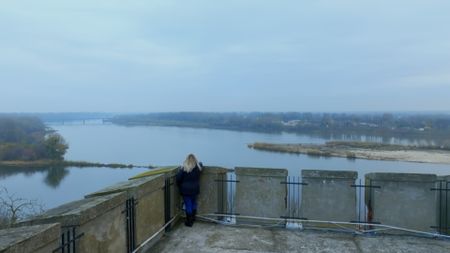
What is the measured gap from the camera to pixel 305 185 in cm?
584

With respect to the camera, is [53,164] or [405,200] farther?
[53,164]

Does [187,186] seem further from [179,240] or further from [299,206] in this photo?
[299,206]

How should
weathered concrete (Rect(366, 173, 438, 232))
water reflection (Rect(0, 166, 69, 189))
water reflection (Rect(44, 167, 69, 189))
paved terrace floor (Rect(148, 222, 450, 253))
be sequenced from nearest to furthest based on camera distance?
paved terrace floor (Rect(148, 222, 450, 253)) < weathered concrete (Rect(366, 173, 438, 232)) < water reflection (Rect(44, 167, 69, 189)) < water reflection (Rect(0, 166, 69, 189))

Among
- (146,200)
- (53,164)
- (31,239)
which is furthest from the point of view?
(53,164)

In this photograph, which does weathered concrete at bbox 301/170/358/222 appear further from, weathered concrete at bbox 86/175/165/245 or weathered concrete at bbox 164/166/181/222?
weathered concrete at bbox 86/175/165/245

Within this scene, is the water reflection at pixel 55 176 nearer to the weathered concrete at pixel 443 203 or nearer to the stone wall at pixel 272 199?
the stone wall at pixel 272 199

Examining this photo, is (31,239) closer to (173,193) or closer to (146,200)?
(146,200)

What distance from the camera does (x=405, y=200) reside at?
559 cm

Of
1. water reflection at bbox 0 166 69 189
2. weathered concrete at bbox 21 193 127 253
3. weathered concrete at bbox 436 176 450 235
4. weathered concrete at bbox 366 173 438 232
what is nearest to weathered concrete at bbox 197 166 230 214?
weathered concrete at bbox 21 193 127 253

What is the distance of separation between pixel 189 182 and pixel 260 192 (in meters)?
1.14

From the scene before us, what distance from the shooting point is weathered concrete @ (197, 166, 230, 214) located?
20.6 feet

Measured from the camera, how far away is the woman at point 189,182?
5.90m

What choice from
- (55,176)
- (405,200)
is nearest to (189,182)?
(405,200)

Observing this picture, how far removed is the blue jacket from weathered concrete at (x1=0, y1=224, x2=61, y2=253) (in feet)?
9.63
